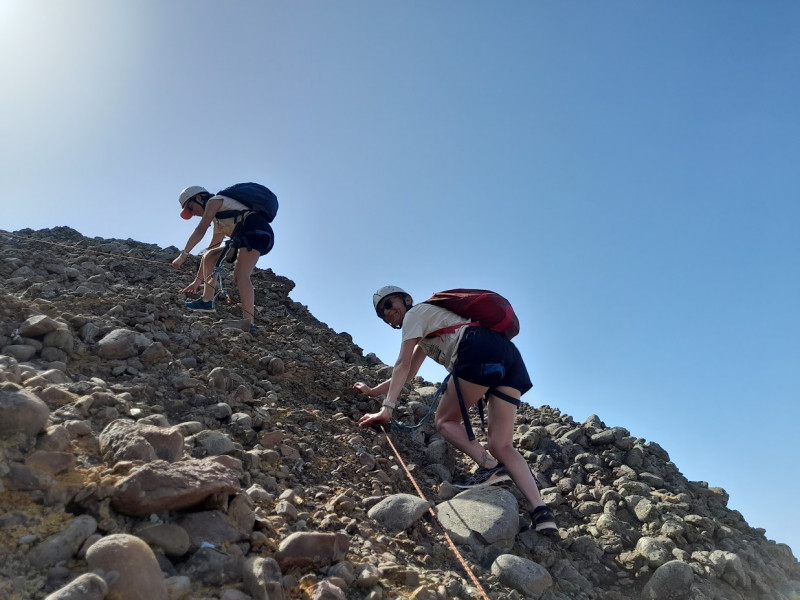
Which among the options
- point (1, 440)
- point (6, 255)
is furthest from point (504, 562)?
point (6, 255)

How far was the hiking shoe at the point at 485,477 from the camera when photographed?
4.34 m

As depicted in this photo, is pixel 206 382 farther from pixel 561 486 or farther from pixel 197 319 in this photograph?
pixel 561 486

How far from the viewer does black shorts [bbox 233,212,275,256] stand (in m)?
6.31

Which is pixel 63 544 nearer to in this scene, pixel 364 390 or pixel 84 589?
pixel 84 589

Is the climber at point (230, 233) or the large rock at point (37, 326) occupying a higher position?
the climber at point (230, 233)

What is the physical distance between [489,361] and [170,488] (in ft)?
8.50

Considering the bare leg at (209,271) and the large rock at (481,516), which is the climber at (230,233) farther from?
the large rock at (481,516)

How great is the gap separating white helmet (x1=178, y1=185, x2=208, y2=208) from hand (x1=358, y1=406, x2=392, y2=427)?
3.59m

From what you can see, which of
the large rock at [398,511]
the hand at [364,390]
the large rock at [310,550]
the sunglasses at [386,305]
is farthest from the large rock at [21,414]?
the hand at [364,390]

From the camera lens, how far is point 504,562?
338 cm

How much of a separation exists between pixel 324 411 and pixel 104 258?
17.1 ft

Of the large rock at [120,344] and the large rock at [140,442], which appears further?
the large rock at [120,344]

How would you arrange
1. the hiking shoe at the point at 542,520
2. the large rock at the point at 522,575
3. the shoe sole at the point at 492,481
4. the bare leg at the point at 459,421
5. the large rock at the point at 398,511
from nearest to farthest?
1. the large rock at the point at 522,575
2. the large rock at the point at 398,511
3. the hiking shoe at the point at 542,520
4. the shoe sole at the point at 492,481
5. the bare leg at the point at 459,421

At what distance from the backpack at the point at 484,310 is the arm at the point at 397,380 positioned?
23cm
